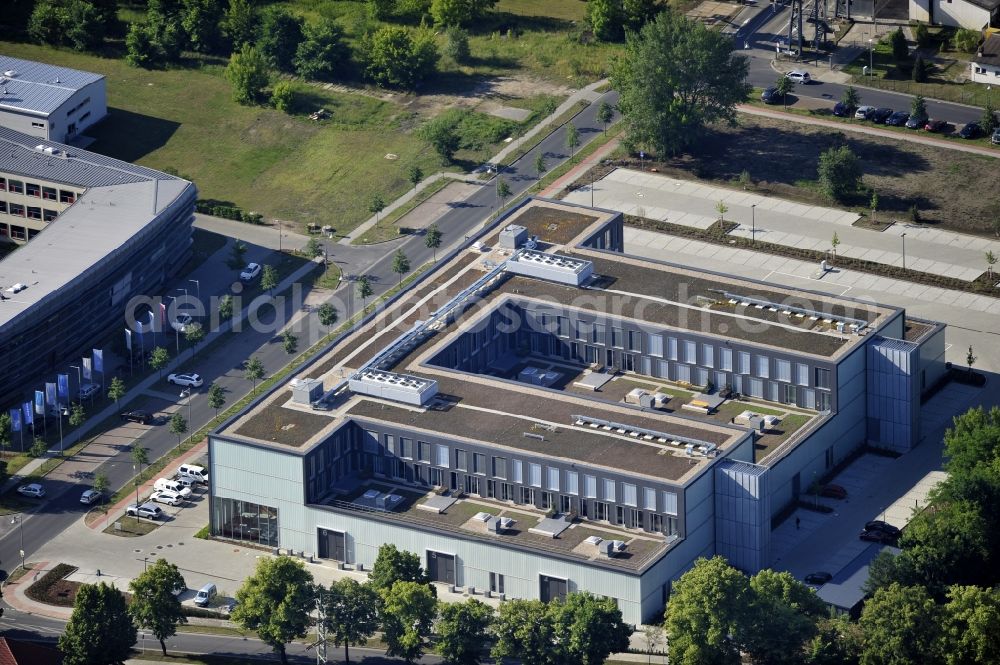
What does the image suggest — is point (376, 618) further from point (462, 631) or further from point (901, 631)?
point (901, 631)

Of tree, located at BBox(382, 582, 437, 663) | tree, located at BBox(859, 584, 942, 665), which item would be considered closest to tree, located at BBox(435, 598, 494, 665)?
A: tree, located at BBox(382, 582, 437, 663)

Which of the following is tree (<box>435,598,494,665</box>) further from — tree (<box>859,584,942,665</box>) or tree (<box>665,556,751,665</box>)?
tree (<box>859,584,942,665</box>)

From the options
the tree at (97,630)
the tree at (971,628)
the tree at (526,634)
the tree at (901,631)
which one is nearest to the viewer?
the tree at (971,628)

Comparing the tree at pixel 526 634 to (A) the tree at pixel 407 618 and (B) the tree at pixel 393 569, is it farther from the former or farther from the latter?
(B) the tree at pixel 393 569

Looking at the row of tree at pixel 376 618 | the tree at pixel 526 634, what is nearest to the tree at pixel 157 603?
the row of tree at pixel 376 618

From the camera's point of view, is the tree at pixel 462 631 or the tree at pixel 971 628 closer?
the tree at pixel 971 628
